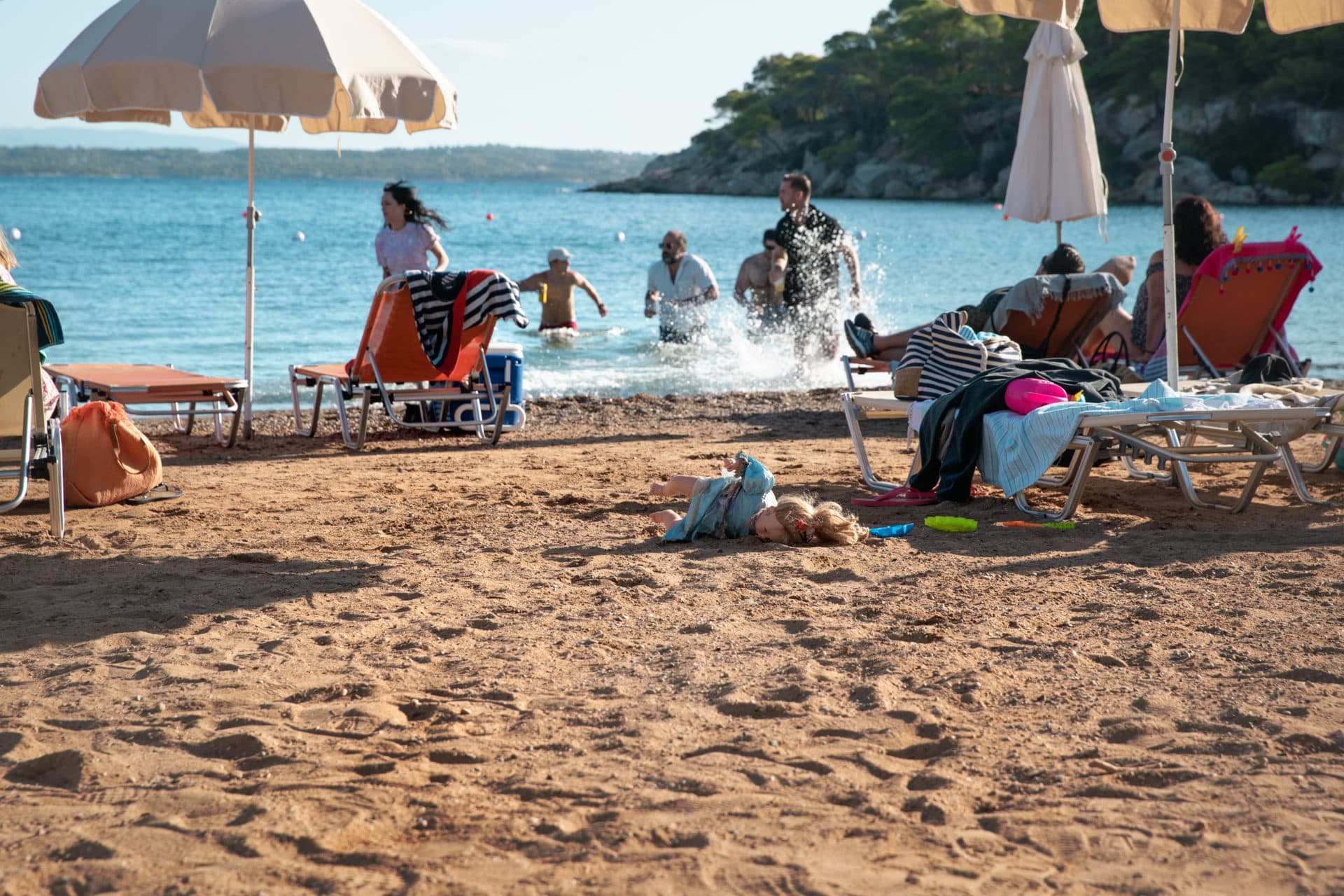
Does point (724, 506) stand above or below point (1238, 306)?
below

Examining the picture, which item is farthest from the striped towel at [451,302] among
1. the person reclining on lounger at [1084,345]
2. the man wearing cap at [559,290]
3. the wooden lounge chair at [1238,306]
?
the man wearing cap at [559,290]

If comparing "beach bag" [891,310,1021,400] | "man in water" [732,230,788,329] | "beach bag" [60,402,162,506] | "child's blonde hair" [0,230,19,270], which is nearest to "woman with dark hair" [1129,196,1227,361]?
"beach bag" [891,310,1021,400]

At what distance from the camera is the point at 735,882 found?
2072 mm

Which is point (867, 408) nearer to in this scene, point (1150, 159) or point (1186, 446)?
point (1186, 446)

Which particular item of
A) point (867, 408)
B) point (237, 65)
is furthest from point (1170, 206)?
point (237, 65)

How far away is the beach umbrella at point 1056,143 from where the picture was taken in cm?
764

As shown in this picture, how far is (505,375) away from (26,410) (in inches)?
134

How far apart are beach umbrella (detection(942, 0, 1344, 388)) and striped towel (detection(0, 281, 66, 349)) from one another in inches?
147

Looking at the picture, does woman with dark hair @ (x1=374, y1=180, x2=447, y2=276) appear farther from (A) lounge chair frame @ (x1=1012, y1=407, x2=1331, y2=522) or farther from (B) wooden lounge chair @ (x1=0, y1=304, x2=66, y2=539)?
(A) lounge chair frame @ (x1=1012, y1=407, x2=1331, y2=522)

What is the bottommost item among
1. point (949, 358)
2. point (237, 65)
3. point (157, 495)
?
point (157, 495)

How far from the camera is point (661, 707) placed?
9.45 ft

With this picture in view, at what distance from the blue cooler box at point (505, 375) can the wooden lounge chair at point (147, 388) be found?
1261 mm

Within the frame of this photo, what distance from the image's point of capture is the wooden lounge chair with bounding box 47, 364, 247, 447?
20.4ft

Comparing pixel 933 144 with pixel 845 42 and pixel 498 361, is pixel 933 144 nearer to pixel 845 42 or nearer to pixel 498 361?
pixel 845 42
